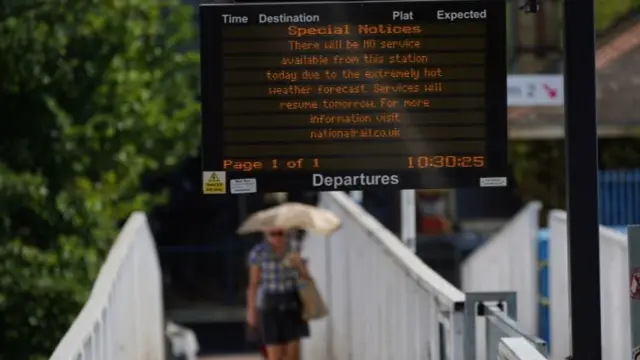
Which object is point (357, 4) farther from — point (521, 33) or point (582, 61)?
point (521, 33)

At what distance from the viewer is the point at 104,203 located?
13.3m

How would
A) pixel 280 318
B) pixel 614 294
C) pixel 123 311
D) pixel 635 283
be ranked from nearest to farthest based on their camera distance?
pixel 635 283 < pixel 123 311 < pixel 614 294 < pixel 280 318

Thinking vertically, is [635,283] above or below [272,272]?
above

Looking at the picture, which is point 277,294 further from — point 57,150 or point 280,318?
point 57,150

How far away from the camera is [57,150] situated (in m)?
11.9

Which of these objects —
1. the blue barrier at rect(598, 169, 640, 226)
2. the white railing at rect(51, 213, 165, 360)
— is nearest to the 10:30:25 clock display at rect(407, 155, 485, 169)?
the white railing at rect(51, 213, 165, 360)

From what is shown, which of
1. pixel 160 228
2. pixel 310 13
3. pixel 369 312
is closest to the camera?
pixel 310 13

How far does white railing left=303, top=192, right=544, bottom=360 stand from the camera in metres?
6.39

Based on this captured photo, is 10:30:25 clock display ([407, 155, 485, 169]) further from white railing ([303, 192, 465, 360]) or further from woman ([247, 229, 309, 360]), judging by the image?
woman ([247, 229, 309, 360])

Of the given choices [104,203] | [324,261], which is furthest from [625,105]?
[104,203]

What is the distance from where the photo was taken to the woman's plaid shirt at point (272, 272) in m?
9.88

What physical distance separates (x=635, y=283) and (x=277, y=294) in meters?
4.96

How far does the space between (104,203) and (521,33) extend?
9096 mm

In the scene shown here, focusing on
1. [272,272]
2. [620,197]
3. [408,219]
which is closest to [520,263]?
[408,219]
